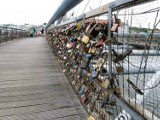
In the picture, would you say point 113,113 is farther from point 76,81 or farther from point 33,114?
point 76,81

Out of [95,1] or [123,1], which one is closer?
[123,1]

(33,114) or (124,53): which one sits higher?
(124,53)

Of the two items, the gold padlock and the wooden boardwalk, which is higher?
the gold padlock

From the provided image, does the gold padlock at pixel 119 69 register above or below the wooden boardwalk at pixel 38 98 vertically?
above

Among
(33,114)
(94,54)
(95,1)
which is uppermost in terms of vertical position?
(95,1)

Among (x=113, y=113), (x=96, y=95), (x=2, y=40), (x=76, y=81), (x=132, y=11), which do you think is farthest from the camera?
(x=2, y=40)

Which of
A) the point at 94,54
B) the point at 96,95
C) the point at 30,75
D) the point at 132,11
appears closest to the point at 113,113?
the point at 96,95

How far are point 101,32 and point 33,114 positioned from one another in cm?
106

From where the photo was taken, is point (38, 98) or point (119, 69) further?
point (38, 98)

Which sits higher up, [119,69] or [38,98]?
[119,69]

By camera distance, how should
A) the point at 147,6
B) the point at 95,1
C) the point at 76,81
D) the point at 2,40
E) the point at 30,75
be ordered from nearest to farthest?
the point at 147,6 < the point at 95,1 < the point at 76,81 < the point at 30,75 < the point at 2,40

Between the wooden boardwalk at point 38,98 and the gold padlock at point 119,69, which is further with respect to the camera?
the wooden boardwalk at point 38,98

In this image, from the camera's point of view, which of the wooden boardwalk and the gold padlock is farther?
the wooden boardwalk

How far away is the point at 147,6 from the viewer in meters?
0.96
